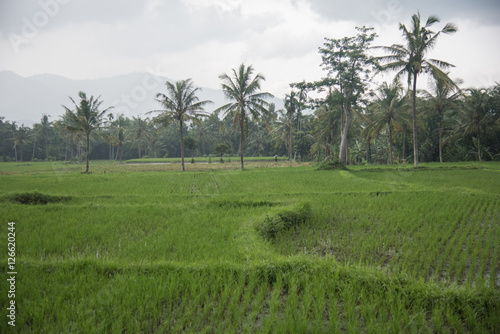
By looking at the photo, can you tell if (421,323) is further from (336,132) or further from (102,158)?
(102,158)

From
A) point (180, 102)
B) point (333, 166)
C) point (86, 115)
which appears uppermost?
point (180, 102)

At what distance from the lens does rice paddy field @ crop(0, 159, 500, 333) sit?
241 centimetres

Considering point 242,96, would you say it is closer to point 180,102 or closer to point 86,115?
point 180,102

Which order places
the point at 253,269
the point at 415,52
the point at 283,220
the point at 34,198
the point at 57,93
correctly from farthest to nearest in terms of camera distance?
1. the point at 57,93
2. the point at 415,52
3. the point at 34,198
4. the point at 283,220
5. the point at 253,269

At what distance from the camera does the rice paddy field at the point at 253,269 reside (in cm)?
241

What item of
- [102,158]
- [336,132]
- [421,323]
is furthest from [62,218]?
→ [102,158]

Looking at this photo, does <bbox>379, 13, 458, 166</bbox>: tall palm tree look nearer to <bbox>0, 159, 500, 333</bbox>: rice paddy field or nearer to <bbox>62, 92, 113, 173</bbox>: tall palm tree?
<bbox>0, 159, 500, 333</bbox>: rice paddy field

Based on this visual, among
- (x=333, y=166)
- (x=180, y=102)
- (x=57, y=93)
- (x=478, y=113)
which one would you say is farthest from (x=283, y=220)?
(x=57, y=93)

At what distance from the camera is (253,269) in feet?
10.6

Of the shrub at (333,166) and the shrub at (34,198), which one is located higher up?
the shrub at (333,166)

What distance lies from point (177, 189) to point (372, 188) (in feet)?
23.5

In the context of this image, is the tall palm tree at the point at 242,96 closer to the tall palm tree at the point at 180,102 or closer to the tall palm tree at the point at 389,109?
the tall palm tree at the point at 180,102

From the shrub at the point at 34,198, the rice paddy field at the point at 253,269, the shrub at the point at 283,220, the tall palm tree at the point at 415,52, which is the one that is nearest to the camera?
the rice paddy field at the point at 253,269

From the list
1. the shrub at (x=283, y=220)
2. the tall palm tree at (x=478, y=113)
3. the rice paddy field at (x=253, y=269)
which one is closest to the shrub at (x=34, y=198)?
the rice paddy field at (x=253, y=269)
